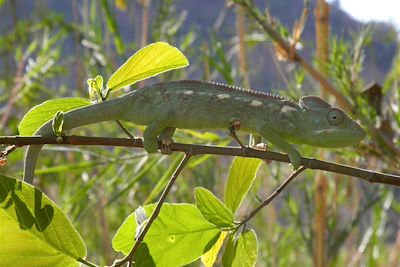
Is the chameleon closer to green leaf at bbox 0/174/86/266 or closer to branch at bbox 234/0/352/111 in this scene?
green leaf at bbox 0/174/86/266

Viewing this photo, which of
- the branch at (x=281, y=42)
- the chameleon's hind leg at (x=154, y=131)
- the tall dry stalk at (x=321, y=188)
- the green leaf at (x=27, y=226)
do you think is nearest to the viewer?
the green leaf at (x=27, y=226)

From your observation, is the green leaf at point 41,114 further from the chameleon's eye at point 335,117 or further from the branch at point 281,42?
the branch at point 281,42

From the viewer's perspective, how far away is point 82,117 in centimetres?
46

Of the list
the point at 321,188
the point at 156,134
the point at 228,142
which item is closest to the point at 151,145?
the point at 156,134

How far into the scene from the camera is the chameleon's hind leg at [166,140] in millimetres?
464

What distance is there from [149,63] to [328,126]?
0.44ft

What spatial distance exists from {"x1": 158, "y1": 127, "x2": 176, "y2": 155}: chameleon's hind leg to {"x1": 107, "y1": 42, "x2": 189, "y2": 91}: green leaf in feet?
0.17

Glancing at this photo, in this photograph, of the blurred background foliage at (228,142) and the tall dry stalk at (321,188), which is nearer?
the blurred background foliage at (228,142)

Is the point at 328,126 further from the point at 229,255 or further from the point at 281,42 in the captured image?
the point at 281,42

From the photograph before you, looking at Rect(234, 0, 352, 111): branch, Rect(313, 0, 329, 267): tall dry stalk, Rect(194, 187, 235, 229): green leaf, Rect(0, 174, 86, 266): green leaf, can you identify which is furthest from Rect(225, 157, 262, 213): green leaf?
Rect(313, 0, 329, 267): tall dry stalk

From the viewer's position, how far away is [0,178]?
0.37 m

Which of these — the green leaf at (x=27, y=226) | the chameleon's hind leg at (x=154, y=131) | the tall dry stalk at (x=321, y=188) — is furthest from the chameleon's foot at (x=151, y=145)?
the tall dry stalk at (x=321, y=188)

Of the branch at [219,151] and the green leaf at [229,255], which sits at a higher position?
the branch at [219,151]

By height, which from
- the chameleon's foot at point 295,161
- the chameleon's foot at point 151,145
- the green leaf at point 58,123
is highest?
the green leaf at point 58,123
